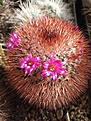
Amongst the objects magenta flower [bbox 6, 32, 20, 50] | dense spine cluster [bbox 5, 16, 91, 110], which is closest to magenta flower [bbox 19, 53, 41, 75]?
dense spine cluster [bbox 5, 16, 91, 110]

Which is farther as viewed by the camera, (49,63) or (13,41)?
(13,41)

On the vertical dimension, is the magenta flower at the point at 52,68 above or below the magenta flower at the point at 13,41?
below

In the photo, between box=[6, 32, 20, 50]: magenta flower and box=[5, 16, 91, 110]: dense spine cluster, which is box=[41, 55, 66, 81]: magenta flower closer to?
box=[5, 16, 91, 110]: dense spine cluster

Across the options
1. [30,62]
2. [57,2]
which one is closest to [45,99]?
[30,62]

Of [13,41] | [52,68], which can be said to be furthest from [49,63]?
[13,41]

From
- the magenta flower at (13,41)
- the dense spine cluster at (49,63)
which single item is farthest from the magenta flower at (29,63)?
the magenta flower at (13,41)

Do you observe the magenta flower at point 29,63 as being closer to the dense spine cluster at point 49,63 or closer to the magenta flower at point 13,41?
the dense spine cluster at point 49,63

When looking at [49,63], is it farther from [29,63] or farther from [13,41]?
[13,41]

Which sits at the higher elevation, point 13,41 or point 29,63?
point 13,41
